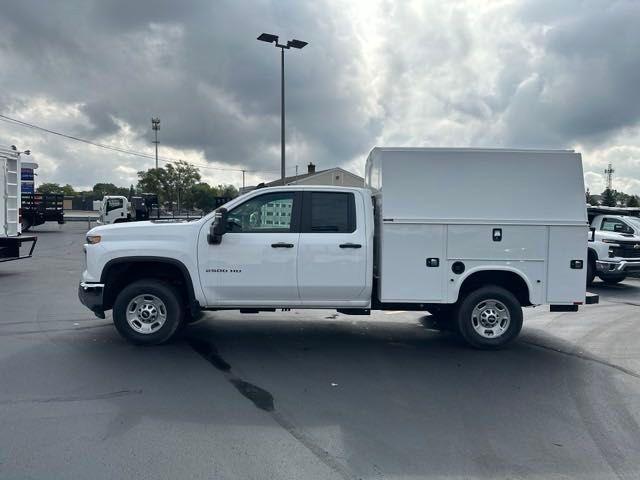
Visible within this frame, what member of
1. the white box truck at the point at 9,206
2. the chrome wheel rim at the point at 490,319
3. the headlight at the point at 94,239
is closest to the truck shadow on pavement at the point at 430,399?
the chrome wheel rim at the point at 490,319

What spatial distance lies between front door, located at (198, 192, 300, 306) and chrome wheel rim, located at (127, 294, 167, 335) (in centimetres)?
64

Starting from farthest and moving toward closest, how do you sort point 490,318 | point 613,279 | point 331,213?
point 613,279 < point 490,318 < point 331,213

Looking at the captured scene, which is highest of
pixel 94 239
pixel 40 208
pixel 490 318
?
pixel 40 208

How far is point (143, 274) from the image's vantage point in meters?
7.06

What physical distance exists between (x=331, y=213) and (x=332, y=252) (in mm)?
522

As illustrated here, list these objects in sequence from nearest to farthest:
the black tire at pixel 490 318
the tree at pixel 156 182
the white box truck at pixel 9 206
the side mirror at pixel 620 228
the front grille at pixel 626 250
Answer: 1. the black tire at pixel 490 318
2. the white box truck at pixel 9 206
3. the front grille at pixel 626 250
4. the side mirror at pixel 620 228
5. the tree at pixel 156 182

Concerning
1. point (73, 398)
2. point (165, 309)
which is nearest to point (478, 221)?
point (165, 309)

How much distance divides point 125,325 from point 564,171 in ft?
19.3

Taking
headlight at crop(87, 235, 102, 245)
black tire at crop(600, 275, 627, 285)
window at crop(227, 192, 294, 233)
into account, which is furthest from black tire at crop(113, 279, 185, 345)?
black tire at crop(600, 275, 627, 285)

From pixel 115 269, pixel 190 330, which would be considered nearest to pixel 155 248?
pixel 115 269

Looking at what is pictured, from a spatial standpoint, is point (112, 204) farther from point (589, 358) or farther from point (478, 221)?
point (589, 358)

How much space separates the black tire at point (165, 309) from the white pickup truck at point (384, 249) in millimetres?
13

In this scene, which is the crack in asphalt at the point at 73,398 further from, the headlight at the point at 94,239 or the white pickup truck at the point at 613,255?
the white pickup truck at the point at 613,255

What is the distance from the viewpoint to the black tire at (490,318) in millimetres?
6938
